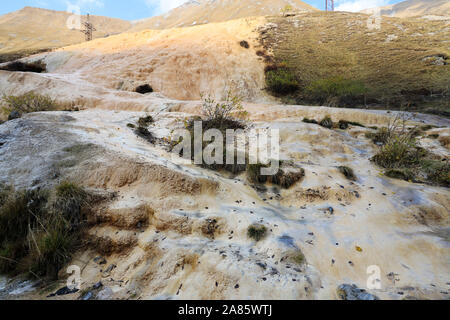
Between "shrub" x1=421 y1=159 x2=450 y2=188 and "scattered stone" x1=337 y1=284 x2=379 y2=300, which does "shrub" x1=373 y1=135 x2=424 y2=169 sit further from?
"scattered stone" x1=337 y1=284 x2=379 y2=300

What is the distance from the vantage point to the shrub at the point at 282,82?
592 inches

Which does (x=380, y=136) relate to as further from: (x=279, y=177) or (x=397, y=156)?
(x=279, y=177)

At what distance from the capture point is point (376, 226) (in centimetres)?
288

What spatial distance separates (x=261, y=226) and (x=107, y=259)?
1727mm

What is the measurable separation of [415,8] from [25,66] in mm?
89457

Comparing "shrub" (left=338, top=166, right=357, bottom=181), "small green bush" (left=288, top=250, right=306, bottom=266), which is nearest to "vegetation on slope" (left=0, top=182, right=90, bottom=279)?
"small green bush" (left=288, top=250, right=306, bottom=266)

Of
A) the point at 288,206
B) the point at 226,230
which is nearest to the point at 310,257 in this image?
the point at 226,230

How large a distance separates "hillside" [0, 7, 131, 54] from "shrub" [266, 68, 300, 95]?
3561cm

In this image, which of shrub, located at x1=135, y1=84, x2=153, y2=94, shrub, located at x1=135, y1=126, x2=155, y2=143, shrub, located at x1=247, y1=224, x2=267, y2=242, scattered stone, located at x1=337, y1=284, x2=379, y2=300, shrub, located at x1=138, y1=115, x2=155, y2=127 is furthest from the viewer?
shrub, located at x1=135, y1=84, x2=153, y2=94

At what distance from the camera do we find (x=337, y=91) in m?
12.8

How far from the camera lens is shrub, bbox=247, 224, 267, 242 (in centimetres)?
254

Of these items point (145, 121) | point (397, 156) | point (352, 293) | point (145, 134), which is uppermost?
point (145, 121)

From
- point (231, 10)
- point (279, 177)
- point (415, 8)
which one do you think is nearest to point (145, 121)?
point (279, 177)
